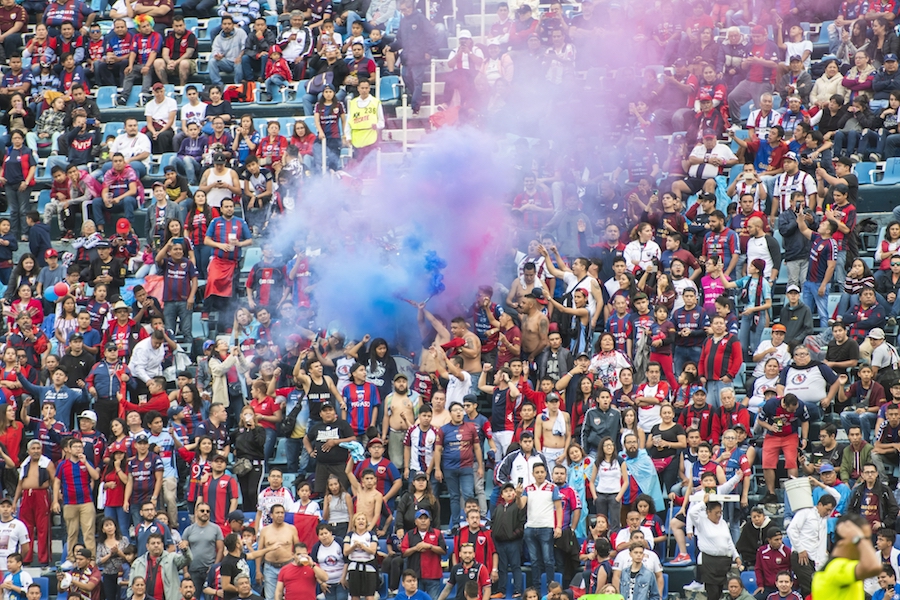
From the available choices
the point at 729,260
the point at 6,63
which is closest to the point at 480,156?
the point at 729,260

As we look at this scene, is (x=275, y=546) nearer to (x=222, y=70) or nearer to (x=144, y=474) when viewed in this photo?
(x=144, y=474)

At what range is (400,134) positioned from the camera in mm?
19656

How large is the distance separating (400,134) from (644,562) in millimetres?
7802

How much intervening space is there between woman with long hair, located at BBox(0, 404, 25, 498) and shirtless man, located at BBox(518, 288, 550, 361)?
5.79 metres

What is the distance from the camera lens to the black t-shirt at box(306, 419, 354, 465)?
51.7 feet

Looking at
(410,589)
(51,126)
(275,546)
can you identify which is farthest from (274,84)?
(410,589)

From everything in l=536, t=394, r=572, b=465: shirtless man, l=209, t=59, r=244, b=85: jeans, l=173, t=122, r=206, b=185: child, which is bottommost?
l=536, t=394, r=572, b=465: shirtless man

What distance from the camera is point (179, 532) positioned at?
16.0m

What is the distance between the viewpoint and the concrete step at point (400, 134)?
1932cm

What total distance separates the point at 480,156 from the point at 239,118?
464cm

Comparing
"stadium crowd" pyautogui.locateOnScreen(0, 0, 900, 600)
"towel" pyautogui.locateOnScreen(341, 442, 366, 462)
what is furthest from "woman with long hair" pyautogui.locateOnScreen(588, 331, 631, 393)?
"towel" pyautogui.locateOnScreen(341, 442, 366, 462)

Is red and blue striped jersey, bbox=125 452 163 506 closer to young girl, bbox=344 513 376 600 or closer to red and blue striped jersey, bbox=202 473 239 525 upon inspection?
red and blue striped jersey, bbox=202 473 239 525

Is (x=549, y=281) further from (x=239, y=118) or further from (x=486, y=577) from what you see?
(x=239, y=118)

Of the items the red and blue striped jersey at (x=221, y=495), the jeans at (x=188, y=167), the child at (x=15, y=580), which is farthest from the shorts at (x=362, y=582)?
the jeans at (x=188, y=167)
